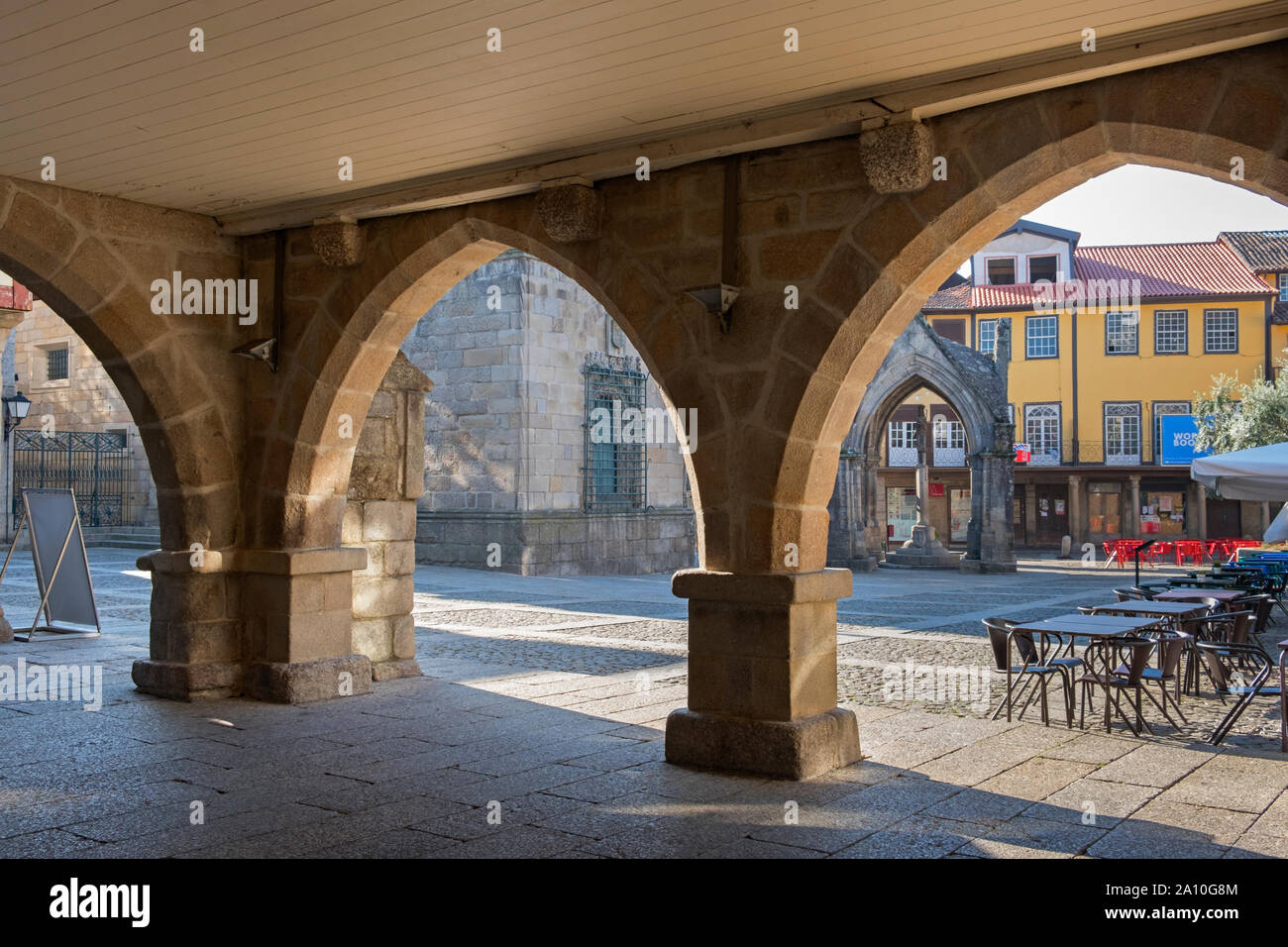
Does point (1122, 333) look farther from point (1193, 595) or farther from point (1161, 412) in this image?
point (1193, 595)

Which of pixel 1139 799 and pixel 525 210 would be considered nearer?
pixel 1139 799

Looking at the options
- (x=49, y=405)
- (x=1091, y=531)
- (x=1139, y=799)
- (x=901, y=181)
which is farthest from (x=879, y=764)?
(x=1091, y=531)

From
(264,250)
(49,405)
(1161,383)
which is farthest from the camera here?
(1161,383)

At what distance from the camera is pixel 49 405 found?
2288 cm

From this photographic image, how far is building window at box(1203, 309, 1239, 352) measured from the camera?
30.5m

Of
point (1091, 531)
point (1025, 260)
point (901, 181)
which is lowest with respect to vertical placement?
point (1091, 531)

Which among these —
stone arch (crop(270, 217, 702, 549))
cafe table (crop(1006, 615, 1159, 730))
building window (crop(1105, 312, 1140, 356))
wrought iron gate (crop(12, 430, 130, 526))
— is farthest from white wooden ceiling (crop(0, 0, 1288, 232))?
building window (crop(1105, 312, 1140, 356))

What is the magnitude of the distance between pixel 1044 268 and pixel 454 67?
30.7m

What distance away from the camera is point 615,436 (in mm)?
18016

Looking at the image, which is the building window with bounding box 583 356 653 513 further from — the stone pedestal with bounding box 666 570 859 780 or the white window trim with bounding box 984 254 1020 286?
the white window trim with bounding box 984 254 1020 286

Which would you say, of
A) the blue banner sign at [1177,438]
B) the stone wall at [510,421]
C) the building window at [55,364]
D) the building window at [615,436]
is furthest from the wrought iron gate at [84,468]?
the blue banner sign at [1177,438]

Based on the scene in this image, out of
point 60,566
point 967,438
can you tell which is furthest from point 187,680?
point 967,438

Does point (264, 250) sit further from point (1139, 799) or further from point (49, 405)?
point (49, 405)
